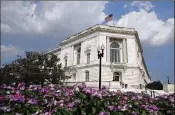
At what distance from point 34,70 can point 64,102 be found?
95.6 ft

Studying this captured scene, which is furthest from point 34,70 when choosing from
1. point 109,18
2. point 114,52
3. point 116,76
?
point 109,18

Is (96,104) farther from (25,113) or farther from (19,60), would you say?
(19,60)

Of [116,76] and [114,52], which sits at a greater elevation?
[114,52]

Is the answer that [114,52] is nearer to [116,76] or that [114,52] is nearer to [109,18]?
[116,76]

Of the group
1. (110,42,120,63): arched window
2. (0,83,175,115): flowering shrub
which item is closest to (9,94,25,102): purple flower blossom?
(0,83,175,115): flowering shrub

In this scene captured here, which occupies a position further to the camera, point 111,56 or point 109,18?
point 109,18

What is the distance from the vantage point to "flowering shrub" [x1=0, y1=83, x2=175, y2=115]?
15.6 feet

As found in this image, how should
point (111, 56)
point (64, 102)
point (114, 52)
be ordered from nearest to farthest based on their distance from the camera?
point (64, 102)
point (111, 56)
point (114, 52)

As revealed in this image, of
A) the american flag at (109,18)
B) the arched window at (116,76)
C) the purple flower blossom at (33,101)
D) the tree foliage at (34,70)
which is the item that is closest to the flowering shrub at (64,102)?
the purple flower blossom at (33,101)

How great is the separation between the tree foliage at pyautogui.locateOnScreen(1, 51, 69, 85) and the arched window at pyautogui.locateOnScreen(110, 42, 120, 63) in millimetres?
11093

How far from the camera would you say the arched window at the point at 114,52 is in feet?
146

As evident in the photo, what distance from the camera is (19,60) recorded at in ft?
113

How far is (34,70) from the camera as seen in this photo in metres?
33.7

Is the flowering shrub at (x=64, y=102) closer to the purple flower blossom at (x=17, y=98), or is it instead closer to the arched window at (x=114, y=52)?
the purple flower blossom at (x=17, y=98)
